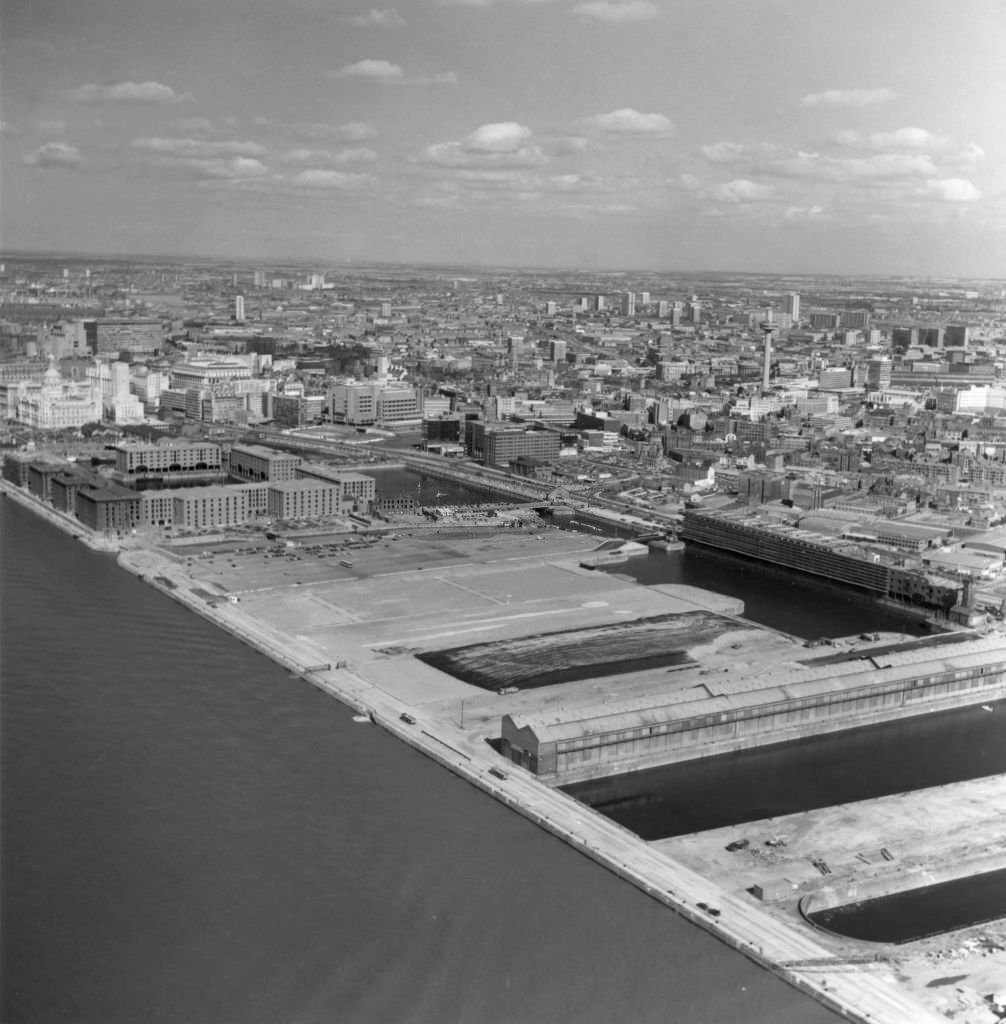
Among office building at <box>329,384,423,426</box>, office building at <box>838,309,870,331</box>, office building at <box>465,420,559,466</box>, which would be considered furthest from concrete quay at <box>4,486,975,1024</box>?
office building at <box>838,309,870,331</box>

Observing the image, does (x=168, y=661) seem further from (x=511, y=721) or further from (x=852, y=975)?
(x=852, y=975)

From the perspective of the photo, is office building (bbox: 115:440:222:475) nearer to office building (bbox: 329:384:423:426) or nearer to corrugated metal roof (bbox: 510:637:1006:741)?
office building (bbox: 329:384:423:426)

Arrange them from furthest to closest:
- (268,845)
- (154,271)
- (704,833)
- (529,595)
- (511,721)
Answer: (154,271) < (529,595) < (511,721) < (704,833) < (268,845)

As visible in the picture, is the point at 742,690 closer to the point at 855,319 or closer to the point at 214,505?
the point at 214,505

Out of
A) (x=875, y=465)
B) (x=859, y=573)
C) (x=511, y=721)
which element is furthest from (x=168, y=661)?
(x=875, y=465)

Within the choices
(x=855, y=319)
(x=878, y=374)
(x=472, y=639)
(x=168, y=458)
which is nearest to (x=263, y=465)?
(x=168, y=458)

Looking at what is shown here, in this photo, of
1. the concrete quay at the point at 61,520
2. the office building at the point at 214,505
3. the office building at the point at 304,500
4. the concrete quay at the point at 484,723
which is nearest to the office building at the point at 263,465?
the office building at the point at 304,500
